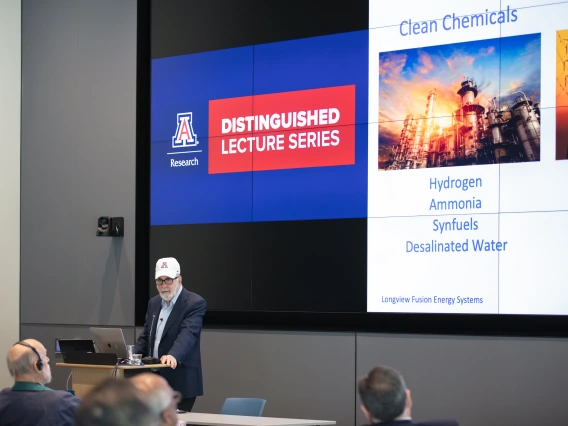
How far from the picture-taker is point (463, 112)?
21.2ft

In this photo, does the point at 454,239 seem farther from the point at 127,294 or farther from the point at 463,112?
the point at 127,294

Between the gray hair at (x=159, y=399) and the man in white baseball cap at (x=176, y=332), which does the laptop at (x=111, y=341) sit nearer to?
the man in white baseball cap at (x=176, y=332)

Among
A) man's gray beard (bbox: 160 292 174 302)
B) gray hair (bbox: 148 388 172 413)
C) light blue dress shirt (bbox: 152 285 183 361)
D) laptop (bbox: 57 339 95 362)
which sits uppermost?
gray hair (bbox: 148 388 172 413)

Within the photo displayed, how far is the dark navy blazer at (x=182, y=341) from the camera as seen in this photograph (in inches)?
216

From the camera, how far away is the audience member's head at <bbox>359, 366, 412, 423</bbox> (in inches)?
111

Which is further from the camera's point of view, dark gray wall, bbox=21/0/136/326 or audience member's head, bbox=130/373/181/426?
dark gray wall, bbox=21/0/136/326

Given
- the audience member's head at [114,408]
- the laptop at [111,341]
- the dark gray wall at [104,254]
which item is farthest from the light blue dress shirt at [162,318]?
the audience member's head at [114,408]

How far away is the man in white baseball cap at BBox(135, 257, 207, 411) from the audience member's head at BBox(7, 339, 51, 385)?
5.51 ft

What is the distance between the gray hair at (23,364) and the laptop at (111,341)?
5.12ft

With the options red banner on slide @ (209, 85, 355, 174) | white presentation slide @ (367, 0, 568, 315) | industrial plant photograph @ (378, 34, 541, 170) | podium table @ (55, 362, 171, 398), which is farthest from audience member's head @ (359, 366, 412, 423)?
red banner on slide @ (209, 85, 355, 174)

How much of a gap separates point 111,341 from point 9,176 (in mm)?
3947

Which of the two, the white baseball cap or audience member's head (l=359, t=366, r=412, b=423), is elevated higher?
the white baseball cap

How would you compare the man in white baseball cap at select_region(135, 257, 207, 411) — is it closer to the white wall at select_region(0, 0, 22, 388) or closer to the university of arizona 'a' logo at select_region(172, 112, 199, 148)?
the university of arizona 'a' logo at select_region(172, 112, 199, 148)

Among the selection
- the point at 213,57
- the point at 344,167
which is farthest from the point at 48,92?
the point at 344,167
